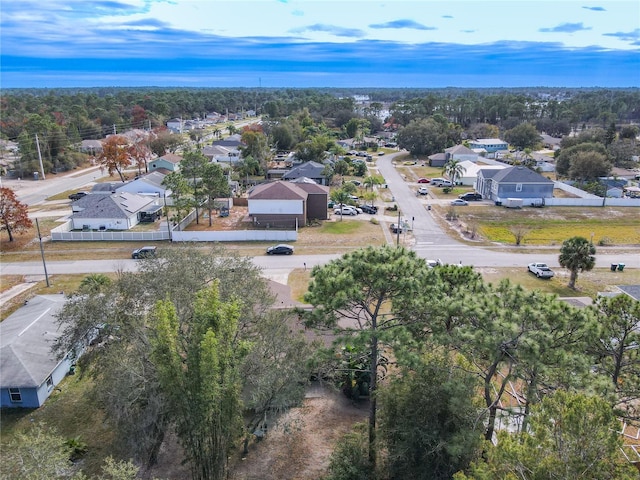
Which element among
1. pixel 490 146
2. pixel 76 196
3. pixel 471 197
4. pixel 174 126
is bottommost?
pixel 76 196

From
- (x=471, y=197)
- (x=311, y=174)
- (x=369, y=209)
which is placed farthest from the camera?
(x=311, y=174)

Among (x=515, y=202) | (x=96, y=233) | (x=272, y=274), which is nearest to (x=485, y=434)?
(x=272, y=274)

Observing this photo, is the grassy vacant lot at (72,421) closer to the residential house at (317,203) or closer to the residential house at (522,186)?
the residential house at (317,203)

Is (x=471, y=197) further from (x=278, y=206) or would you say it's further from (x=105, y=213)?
(x=105, y=213)

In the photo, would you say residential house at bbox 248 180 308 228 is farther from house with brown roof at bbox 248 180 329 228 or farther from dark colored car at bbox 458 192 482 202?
dark colored car at bbox 458 192 482 202

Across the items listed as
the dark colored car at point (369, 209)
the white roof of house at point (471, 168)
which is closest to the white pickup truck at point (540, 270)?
the dark colored car at point (369, 209)

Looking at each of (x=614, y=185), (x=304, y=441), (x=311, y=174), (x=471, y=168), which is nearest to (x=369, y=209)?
(x=311, y=174)

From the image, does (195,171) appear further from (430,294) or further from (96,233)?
(430,294)
